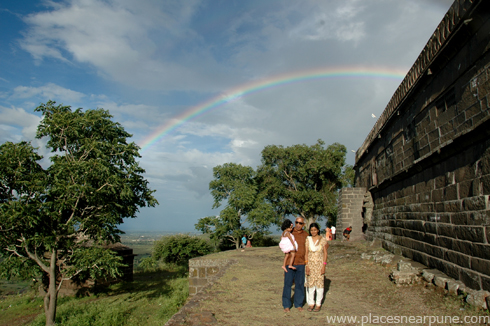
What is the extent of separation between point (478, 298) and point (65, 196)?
14104 millimetres

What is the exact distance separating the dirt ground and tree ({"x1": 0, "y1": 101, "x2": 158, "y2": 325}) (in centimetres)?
810

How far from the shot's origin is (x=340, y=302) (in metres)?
5.71

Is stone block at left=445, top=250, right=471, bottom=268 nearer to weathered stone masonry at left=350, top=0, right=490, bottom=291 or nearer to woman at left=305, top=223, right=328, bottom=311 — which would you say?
weathered stone masonry at left=350, top=0, right=490, bottom=291

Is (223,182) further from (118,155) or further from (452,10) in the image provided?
(452,10)

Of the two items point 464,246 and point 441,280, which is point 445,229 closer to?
point 464,246

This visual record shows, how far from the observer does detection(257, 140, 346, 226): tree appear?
115 ft

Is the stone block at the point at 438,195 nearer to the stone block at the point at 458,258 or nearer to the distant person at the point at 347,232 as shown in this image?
the stone block at the point at 458,258

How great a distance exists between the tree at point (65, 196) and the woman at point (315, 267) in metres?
10.3

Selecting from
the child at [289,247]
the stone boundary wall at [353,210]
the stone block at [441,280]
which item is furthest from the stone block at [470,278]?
the stone boundary wall at [353,210]

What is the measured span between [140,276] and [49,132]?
60.8 ft

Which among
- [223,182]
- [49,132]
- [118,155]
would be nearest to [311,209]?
[223,182]

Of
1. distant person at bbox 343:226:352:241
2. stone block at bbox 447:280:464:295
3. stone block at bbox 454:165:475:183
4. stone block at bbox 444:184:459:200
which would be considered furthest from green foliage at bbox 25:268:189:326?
stone block at bbox 454:165:475:183

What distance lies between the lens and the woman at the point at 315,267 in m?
5.11

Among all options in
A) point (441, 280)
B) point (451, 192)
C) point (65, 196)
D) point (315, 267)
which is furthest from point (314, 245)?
point (65, 196)
